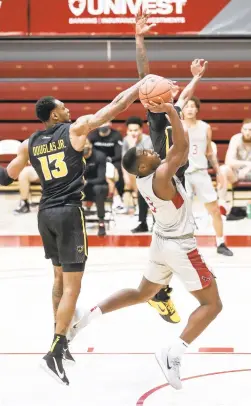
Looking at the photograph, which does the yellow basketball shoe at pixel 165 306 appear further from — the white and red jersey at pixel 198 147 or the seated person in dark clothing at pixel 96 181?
the seated person in dark clothing at pixel 96 181

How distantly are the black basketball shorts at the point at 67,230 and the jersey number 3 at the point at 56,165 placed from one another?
0.23 meters

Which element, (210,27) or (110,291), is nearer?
(110,291)

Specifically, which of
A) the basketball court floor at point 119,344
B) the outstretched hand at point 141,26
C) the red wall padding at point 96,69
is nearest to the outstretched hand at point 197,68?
the outstretched hand at point 141,26

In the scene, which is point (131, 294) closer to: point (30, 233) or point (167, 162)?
point (167, 162)

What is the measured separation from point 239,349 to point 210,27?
29.9 feet

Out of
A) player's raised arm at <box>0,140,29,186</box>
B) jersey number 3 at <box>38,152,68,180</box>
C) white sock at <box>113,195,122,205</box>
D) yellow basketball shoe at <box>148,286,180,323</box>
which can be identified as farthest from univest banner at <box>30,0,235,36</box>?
jersey number 3 at <box>38,152,68,180</box>

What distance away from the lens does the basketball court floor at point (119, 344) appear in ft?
17.5

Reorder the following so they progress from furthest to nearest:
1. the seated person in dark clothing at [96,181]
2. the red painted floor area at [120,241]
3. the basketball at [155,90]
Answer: the seated person in dark clothing at [96,181], the red painted floor area at [120,241], the basketball at [155,90]

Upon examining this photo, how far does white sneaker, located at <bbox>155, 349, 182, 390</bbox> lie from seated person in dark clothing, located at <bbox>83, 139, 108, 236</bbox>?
19.4 ft

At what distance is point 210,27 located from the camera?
14.4 m

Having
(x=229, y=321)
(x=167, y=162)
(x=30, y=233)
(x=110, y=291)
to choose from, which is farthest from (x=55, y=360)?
(x=30, y=233)

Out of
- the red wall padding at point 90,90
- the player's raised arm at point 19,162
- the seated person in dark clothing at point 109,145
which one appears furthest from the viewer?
the red wall padding at point 90,90

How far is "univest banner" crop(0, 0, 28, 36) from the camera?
47.5ft

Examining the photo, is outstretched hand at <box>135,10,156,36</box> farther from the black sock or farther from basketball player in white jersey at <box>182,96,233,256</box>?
basketball player in white jersey at <box>182,96,233,256</box>
